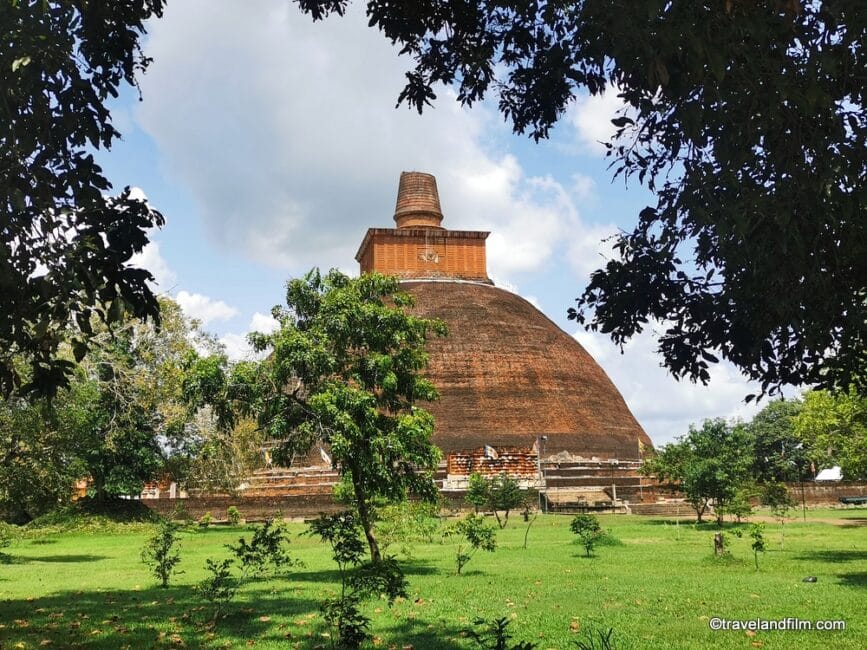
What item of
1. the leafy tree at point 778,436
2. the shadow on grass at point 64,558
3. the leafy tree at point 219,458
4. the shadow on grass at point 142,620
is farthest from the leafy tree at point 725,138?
the leafy tree at point 778,436

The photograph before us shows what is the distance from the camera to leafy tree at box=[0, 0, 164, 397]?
4.97 m

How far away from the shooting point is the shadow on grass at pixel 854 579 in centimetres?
1095

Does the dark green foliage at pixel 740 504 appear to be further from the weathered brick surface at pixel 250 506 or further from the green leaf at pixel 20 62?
the green leaf at pixel 20 62

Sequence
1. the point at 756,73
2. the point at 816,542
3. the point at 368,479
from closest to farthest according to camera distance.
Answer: the point at 756,73 → the point at 368,479 → the point at 816,542

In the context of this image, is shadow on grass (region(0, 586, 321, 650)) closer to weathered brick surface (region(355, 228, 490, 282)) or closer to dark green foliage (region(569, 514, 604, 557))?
dark green foliage (region(569, 514, 604, 557))

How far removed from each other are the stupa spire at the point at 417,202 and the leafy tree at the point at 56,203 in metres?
46.0

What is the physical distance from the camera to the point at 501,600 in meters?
9.85

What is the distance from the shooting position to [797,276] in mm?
5137

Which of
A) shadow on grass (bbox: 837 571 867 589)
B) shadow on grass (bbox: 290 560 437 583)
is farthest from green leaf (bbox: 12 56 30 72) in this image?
shadow on grass (bbox: 837 571 867 589)

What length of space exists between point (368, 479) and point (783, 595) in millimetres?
6909

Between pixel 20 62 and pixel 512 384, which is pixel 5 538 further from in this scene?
pixel 512 384

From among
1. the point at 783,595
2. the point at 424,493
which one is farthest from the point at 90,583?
the point at 783,595

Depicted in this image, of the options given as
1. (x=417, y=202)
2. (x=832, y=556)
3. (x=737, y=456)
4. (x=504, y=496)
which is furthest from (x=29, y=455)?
(x=417, y=202)

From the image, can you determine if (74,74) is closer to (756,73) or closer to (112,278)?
(112,278)
